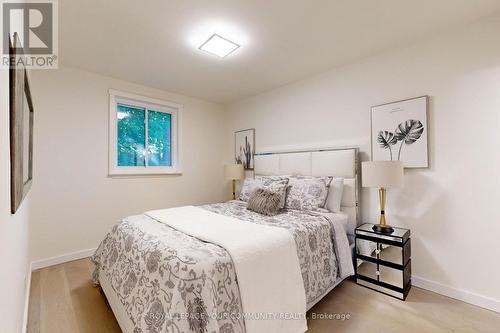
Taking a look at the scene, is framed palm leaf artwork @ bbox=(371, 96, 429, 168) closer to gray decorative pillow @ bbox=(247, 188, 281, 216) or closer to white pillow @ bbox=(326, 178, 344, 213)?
white pillow @ bbox=(326, 178, 344, 213)

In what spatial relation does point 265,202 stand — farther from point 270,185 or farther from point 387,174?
point 387,174

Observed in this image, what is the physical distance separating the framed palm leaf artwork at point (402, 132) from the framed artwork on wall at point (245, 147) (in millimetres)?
2010

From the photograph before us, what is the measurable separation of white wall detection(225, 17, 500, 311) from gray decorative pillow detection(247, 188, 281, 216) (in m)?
1.08

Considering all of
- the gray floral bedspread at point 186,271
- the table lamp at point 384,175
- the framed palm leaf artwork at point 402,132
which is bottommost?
the gray floral bedspread at point 186,271

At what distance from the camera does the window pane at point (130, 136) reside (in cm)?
341

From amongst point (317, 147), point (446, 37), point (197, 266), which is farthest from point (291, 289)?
point (446, 37)

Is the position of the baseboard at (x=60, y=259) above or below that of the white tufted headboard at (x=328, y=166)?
below

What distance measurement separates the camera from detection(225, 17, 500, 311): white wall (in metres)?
1.94

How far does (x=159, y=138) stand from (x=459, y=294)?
14.0 ft

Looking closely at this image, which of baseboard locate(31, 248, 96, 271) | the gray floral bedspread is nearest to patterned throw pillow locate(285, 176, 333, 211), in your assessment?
the gray floral bedspread

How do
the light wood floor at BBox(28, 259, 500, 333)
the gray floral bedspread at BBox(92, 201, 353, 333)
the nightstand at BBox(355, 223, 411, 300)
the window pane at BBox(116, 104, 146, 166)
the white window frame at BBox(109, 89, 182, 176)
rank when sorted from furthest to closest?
the window pane at BBox(116, 104, 146, 166) → the white window frame at BBox(109, 89, 182, 176) → the nightstand at BBox(355, 223, 411, 300) → the light wood floor at BBox(28, 259, 500, 333) → the gray floral bedspread at BBox(92, 201, 353, 333)

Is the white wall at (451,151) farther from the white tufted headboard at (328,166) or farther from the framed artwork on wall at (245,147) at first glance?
the framed artwork on wall at (245,147)

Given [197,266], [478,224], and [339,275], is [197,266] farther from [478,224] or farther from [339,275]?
[478,224]

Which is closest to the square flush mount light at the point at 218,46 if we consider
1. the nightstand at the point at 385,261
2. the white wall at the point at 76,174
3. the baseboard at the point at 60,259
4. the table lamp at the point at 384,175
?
the white wall at the point at 76,174
